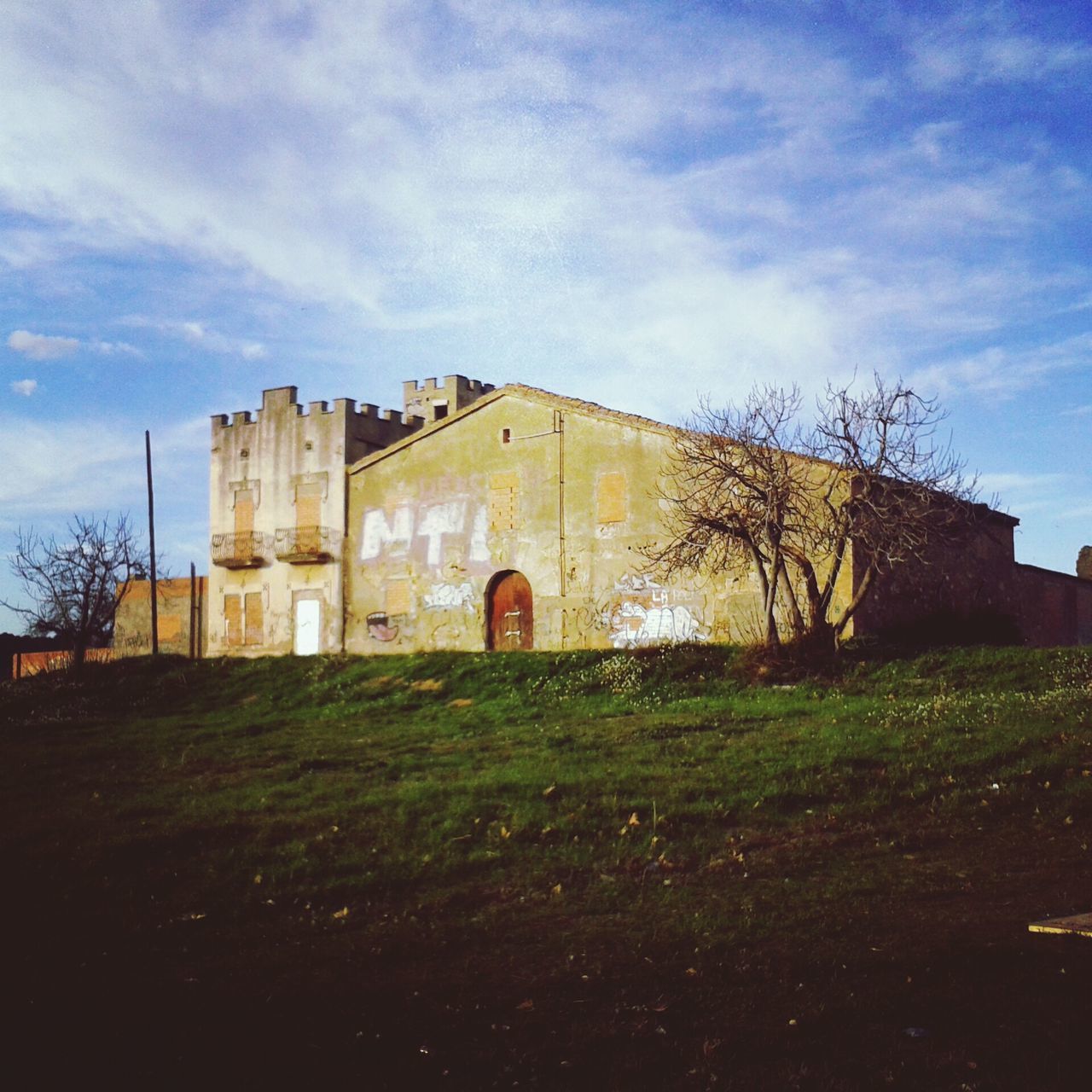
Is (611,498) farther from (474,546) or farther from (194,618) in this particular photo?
(194,618)

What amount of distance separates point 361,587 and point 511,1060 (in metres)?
28.7

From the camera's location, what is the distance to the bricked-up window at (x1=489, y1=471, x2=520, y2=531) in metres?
30.6

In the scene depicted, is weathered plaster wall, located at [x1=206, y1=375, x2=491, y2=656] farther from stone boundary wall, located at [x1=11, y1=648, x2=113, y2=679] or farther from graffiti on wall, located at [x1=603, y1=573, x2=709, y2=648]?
graffiti on wall, located at [x1=603, y1=573, x2=709, y2=648]

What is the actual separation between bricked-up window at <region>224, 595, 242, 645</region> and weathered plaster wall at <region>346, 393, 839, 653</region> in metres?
4.81

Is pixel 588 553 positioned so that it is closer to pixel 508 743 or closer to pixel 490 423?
pixel 490 423

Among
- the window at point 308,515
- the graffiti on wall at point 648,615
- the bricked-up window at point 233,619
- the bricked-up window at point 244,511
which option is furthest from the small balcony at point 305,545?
the graffiti on wall at point 648,615

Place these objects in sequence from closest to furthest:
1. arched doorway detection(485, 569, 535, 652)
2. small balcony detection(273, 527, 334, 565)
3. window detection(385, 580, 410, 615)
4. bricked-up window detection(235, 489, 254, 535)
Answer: arched doorway detection(485, 569, 535, 652) → window detection(385, 580, 410, 615) → small balcony detection(273, 527, 334, 565) → bricked-up window detection(235, 489, 254, 535)

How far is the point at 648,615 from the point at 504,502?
18.9ft

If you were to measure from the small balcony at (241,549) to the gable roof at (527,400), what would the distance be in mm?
4228

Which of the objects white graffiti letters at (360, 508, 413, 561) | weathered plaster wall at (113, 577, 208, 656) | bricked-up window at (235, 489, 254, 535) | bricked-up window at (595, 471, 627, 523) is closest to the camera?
bricked-up window at (595, 471, 627, 523)

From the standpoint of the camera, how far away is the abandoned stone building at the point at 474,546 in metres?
27.9

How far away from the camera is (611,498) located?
93.8ft

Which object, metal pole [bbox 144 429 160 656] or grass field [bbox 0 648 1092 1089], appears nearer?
grass field [bbox 0 648 1092 1089]

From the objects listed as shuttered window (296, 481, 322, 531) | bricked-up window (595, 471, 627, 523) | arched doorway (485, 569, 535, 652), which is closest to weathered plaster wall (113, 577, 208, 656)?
shuttered window (296, 481, 322, 531)
